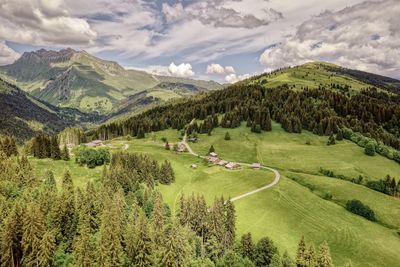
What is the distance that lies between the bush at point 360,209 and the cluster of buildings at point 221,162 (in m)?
52.2

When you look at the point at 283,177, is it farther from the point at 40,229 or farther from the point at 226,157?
the point at 40,229

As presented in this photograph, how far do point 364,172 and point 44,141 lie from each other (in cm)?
15092

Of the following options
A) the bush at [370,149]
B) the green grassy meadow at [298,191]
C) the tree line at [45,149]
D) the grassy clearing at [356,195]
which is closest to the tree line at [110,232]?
the green grassy meadow at [298,191]

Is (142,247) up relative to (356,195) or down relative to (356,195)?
up

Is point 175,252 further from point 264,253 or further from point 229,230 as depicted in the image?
point 264,253

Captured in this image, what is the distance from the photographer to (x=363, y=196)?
400 feet

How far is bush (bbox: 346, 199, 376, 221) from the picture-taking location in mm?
111062

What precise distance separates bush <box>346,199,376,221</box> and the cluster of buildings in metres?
52.2

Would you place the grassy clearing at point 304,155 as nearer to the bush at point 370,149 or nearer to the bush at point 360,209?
the bush at point 370,149

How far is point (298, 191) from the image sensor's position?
122938 millimetres

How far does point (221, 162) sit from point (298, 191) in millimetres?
44465

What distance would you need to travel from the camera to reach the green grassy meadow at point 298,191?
9531cm

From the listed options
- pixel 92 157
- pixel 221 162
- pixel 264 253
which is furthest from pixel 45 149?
pixel 264 253

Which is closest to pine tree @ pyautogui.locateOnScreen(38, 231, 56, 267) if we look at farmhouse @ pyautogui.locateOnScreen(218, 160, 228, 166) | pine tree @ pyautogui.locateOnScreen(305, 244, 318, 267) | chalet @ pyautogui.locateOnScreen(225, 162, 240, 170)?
pine tree @ pyautogui.locateOnScreen(305, 244, 318, 267)
